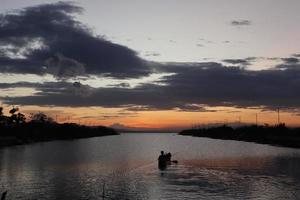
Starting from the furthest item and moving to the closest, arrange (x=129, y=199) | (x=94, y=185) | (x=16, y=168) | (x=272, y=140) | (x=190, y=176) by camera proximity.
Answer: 1. (x=272, y=140)
2. (x=16, y=168)
3. (x=190, y=176)
4. (x=94, y=185)
5. (x=129, y=199)

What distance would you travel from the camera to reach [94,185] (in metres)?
52.8

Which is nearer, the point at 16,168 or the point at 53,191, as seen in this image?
the point at 53,191

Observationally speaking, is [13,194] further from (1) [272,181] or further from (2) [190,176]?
(1) [272,181]

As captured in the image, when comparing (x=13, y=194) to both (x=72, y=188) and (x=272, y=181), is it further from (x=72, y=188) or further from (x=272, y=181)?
(x=272, y=181)

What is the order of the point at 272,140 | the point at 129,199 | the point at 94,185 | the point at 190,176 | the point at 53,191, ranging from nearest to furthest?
the point at 129,199 → the point at 53,191 → the point at 94,185 → the point at 190,176 → the point at 272,140

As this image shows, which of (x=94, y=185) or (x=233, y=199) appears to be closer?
(x=233, y=199)

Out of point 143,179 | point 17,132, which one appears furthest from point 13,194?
point 17,132

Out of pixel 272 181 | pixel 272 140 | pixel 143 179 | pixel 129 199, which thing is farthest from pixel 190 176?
pixel 272 140

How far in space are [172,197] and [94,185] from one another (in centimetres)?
1197

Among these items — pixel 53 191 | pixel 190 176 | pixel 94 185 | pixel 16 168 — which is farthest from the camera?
pixel 16 168

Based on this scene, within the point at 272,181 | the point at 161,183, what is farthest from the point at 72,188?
the point at 272,181

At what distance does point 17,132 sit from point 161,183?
15460cm

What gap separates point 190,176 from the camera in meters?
64.1

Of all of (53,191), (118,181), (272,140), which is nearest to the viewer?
(53,191)
